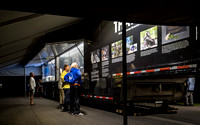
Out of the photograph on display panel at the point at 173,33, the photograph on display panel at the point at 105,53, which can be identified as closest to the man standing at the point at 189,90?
the photograph on display panel at the point at 105,53

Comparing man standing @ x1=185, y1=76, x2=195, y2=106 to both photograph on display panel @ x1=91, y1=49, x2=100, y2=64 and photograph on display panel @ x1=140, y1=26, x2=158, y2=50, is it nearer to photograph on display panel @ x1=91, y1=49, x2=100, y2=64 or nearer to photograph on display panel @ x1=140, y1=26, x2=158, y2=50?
photograph on display panel @ x1=91, y1=49, x2=100, y2=64

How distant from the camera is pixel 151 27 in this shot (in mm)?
4832

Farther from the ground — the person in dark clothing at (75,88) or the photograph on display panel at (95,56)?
the photograph on display panel at (95,56)

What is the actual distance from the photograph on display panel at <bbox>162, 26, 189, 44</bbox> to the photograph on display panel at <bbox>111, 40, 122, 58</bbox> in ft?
5.09

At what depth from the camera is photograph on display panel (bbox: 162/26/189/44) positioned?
4.04 meters

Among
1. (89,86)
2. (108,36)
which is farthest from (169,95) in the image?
(89,86)

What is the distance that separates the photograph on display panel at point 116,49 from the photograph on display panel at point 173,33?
155 centimetres

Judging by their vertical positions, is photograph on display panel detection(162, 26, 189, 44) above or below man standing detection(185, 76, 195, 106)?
above

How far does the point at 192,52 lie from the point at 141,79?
1.50m

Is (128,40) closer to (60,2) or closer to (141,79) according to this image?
(141,79)

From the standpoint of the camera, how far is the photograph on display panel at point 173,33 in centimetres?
404

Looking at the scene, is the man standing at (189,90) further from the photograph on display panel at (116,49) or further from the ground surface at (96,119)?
the photograph on display panel at (116,49)

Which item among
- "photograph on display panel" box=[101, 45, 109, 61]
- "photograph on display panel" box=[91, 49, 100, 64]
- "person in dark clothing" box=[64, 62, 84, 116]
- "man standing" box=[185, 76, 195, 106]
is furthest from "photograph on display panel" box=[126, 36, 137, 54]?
"man standing" box=[185, 76, 195, 106]

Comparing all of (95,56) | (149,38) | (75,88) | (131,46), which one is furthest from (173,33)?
(95,56)
